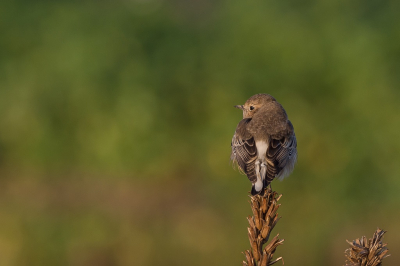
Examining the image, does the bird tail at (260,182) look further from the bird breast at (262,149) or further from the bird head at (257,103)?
the bird head at (257,103)

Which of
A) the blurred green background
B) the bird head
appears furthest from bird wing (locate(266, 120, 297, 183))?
the blurred green background

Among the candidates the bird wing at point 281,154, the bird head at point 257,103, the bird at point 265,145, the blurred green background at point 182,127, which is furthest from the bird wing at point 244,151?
the blurred green background at point 182,127

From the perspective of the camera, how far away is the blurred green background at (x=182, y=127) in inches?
427

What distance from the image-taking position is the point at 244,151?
640cm

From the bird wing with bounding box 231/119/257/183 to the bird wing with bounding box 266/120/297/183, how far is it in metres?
0.16

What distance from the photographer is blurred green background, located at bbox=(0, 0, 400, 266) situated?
10836 millimetres

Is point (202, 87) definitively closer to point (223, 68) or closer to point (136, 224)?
point (223, 68)

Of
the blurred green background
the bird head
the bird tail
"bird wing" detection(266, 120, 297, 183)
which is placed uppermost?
the blurred green background

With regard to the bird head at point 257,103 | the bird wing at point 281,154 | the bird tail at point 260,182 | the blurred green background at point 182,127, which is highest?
the blurred green background at point 182,127

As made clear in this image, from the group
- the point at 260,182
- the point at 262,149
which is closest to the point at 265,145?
the point at 262,149

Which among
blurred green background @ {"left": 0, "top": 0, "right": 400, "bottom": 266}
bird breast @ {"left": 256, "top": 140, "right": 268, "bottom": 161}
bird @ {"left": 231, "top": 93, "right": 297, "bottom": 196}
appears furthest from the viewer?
blurred green background @ {"left": 0, "top": 0, "right": 400, "bottom": 266}

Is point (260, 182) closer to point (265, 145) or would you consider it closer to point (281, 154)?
point (281, 154)

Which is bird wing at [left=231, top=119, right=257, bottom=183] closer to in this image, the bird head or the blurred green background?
the bird head

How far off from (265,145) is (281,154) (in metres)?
0.22
